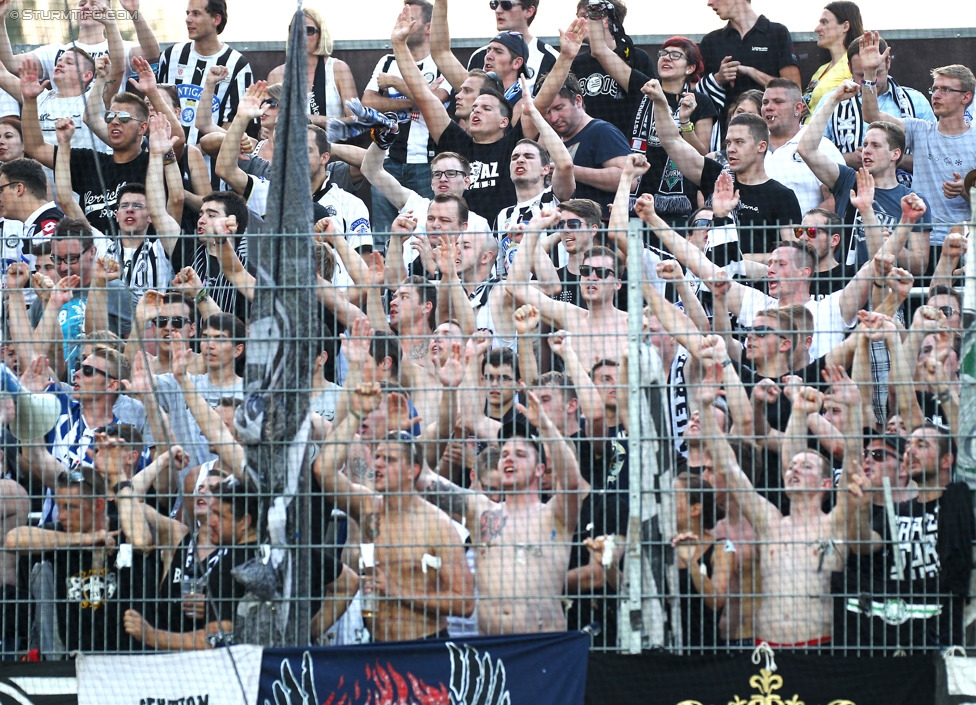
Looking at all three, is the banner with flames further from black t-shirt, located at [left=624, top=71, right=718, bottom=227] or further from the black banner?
black t-shirt, located at [left=624, top=71, right=718, bottom=227]

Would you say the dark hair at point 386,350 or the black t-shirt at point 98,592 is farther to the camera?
the black t-shirt at point 98,592

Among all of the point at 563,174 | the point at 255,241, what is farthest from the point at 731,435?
the point at 563,174

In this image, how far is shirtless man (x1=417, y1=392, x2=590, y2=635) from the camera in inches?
201

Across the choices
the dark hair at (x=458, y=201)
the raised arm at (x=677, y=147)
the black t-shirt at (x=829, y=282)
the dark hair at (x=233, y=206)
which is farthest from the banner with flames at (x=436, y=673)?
the raised arm at (x=677, y=147)

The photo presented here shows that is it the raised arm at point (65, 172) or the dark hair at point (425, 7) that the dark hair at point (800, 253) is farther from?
the raised arm at point (65, 172)

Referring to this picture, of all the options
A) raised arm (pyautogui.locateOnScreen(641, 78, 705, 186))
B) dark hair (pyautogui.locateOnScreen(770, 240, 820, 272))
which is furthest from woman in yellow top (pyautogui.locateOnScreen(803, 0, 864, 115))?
dark hair (pyautogui.locateOnScreen(770, 240, 820, 272))

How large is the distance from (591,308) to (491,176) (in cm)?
355

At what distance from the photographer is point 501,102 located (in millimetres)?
8852

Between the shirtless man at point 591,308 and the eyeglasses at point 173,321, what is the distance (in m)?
1.21

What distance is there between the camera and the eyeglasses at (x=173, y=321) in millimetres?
5348

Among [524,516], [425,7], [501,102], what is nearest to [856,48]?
[501,102]

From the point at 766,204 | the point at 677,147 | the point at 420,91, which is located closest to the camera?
the point at 766,204

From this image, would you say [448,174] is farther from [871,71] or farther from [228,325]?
[228,325]

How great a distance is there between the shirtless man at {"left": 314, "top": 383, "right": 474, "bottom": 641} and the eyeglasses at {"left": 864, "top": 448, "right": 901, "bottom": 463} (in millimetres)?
1493
